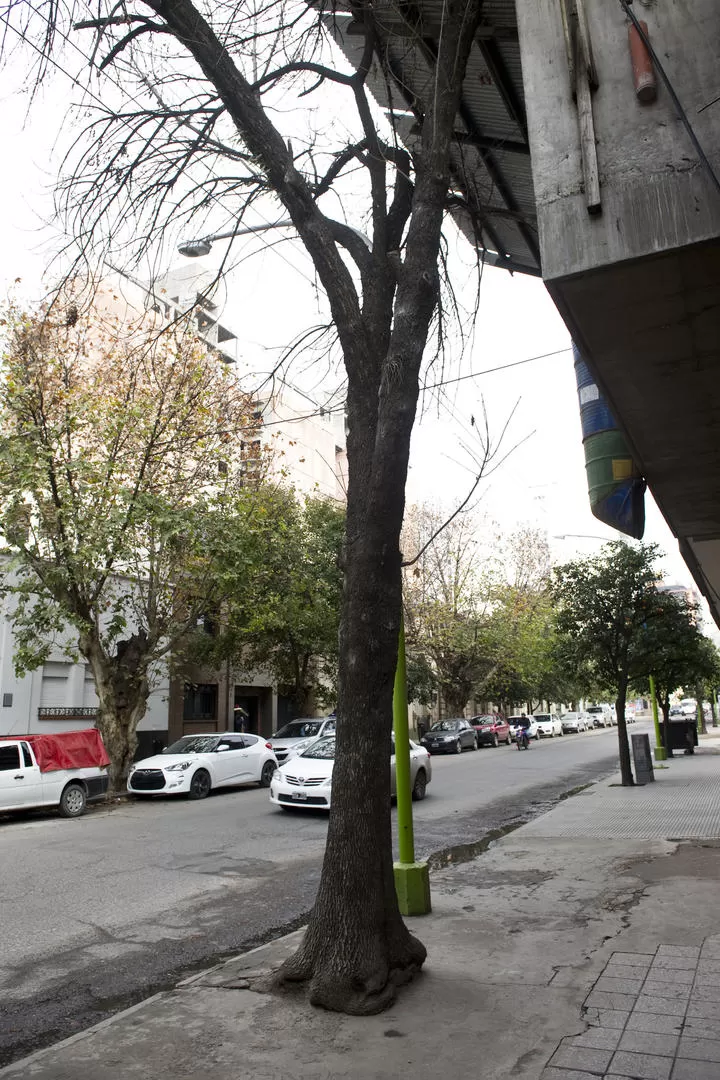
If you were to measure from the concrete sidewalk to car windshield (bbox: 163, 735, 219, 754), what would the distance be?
436 inches

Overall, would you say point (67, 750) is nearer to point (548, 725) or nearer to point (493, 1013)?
point (493, 1013)

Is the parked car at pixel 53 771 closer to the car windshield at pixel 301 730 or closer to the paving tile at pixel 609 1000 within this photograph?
the car windshield at pixel 301 730

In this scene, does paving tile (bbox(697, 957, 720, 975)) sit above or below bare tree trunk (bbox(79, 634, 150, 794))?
below

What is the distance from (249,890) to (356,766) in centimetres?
438

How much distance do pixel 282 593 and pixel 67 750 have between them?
38.2 feet

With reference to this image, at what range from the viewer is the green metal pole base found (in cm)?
662

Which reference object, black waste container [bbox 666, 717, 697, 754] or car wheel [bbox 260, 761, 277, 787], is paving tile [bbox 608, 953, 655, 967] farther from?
black waste container [bbox 666, 717, 697, 754]

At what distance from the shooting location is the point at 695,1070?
3393 millimetres

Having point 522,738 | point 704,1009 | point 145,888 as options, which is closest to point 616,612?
point 145,888


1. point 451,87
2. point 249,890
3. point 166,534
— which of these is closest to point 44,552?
point 166,534

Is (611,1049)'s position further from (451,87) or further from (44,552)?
(44,552)

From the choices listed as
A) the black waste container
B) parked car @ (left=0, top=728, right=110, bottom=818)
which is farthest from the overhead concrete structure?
the black waste container

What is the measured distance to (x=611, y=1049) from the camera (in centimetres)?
369

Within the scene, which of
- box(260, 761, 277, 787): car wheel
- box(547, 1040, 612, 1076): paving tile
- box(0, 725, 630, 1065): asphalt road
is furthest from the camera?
box(260, 761, 277, 787): car wheel
